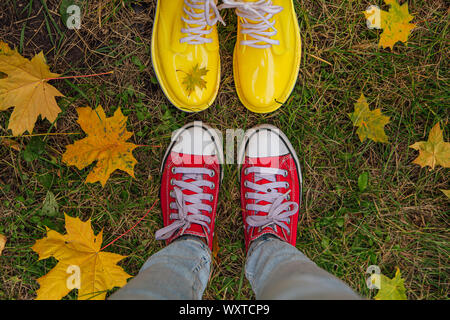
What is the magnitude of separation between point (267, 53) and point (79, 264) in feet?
4.13

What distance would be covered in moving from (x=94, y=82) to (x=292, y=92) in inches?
38.6

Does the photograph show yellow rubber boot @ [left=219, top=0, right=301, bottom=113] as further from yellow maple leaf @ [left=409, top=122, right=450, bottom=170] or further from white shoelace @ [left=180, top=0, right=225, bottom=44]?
yellow maple leaf @ [left=409, top=122, right=450, bottom=170]

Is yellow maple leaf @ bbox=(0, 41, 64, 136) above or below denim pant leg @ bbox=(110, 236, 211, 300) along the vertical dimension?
above

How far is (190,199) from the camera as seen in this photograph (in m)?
1.40

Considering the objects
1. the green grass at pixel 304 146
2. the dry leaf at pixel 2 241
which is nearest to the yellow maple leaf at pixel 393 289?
the green grass at pixel 304 146

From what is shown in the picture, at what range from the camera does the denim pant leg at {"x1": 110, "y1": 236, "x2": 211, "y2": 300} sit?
832mm

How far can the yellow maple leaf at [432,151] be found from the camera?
1.40 metres

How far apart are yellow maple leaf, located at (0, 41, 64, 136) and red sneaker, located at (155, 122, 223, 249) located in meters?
0.57

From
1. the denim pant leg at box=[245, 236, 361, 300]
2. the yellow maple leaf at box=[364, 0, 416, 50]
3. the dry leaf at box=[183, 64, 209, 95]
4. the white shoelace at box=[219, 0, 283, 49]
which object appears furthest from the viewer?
the yellow maple leaf at box=[364, 0, 416, 50]

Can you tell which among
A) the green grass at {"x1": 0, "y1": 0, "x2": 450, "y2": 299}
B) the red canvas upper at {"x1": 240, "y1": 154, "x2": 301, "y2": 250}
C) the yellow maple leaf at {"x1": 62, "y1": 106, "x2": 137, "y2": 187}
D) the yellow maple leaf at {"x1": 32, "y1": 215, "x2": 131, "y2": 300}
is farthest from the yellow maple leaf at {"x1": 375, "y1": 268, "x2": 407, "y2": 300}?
the yellow maple leaf at {"x1": 62, "y1": 106, "x2": 137, "y2": 187}

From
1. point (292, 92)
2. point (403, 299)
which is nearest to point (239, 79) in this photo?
point (292, 92)

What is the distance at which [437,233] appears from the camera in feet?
4.85
